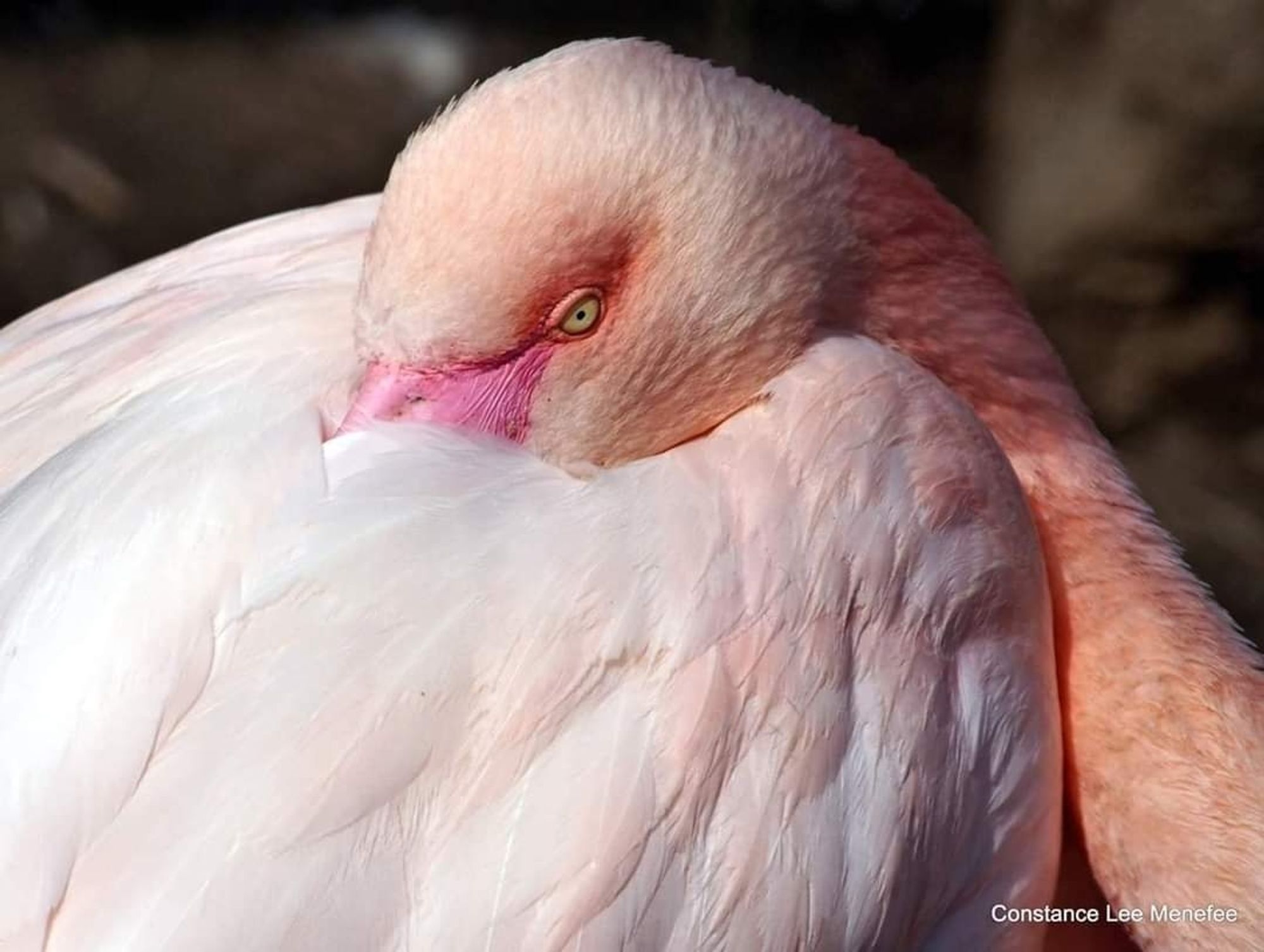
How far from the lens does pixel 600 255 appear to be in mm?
1562

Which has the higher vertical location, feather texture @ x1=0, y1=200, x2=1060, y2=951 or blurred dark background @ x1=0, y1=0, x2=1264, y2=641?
blurred dark background @ x1=0, y1=0, x2=1264, y2=641

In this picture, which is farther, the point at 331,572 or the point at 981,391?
the point at 981,391

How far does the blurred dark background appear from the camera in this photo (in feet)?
12.3

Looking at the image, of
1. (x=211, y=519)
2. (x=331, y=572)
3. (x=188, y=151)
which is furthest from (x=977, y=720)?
(x=188, y=151)

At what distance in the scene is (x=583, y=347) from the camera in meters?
1.61

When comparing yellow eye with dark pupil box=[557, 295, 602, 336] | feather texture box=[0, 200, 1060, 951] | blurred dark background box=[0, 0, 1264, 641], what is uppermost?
blurred dark background box=[0, 0, 1264, 641]

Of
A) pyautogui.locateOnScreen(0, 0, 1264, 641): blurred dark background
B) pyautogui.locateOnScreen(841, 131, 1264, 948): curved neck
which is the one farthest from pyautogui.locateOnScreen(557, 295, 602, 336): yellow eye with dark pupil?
pyautogui.locateOnScreen(0, 0, 1264, 641): blurred dark background

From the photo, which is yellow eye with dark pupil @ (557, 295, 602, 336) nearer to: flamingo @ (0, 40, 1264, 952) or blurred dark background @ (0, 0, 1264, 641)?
flamingo @ (0, 40, 1264, 952)

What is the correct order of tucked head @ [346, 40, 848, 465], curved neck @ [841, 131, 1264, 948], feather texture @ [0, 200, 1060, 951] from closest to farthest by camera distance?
1. feather texture @ [0, 200, 1060, 951]
2. tucked head @ [346, 40, 848, 465]
3. curved neck @ [841, 131, 1264, 948]

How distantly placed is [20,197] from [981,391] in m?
3.48

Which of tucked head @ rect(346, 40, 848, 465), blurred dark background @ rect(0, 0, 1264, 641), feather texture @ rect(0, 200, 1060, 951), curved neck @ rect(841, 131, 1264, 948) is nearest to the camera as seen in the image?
feather texture @ rect(0, 200, 1060, 951)

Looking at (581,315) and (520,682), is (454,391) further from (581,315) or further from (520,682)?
(520,682)

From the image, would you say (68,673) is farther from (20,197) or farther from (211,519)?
(20,197)

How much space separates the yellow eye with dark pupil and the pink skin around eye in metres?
0.03
